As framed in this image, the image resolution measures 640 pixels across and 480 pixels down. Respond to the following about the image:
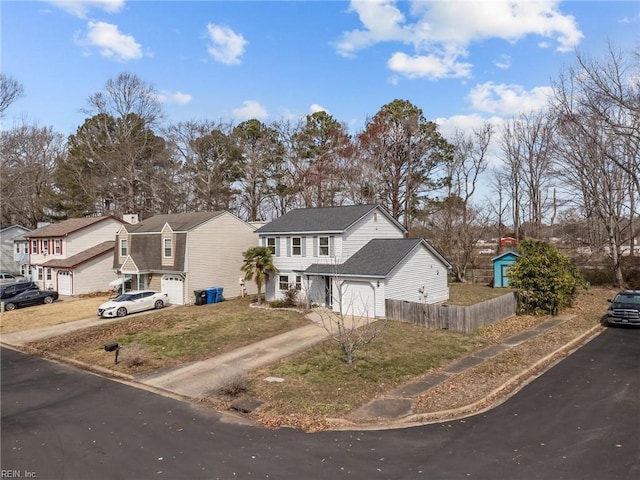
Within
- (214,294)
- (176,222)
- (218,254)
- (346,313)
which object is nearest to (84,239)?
(176,222)

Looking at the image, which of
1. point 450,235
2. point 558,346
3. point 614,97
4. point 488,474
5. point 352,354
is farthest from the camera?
point 450,235

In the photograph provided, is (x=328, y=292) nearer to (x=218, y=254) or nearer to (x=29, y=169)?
(x=218, y=254)

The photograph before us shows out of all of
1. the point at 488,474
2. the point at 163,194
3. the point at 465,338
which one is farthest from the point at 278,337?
the point at 163,194

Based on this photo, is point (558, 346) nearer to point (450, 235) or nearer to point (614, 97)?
point (614, 97)

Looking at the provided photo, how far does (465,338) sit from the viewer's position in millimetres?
19547

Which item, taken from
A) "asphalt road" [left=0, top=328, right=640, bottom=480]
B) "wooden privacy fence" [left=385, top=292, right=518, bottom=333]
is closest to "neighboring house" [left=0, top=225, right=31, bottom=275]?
"asphalt road" [left=0, top=328, right=640, bottom=480]

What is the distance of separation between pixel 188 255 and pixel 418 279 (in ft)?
53.9

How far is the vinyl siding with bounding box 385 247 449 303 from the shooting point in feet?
81.5

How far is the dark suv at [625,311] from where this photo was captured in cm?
2107

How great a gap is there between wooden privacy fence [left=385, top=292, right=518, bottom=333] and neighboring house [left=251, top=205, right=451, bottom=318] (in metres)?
1.22

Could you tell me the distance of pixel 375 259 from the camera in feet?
85.8

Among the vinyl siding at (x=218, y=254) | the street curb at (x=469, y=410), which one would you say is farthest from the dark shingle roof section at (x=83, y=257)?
the street curb at (x=469, y=410)

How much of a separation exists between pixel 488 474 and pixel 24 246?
190ft

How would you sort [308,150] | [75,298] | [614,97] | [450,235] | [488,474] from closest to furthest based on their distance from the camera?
[488,474] < [614,97] < [75,298] < [450,235] < [308,150]
